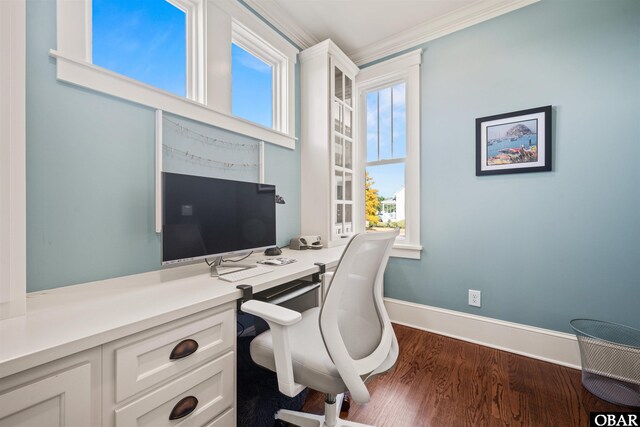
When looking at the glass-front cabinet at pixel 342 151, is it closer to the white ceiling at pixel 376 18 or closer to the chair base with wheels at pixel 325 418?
the white ceiling at pixel 376 18

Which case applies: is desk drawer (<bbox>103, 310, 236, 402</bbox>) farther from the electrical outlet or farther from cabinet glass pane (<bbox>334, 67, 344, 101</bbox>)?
cabinet glass pane (<bbox>334, 67, 344, 101</bbox>)

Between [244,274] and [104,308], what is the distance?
1.87 feet

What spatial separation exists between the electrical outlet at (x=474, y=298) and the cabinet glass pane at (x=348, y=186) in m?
1.43

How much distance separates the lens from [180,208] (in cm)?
127

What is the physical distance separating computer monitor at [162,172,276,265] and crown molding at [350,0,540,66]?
6.48 ft

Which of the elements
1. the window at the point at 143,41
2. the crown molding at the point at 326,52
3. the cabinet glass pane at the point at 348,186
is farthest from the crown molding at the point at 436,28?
the window at the point at 143,41

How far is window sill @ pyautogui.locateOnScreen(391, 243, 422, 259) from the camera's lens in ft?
8.13

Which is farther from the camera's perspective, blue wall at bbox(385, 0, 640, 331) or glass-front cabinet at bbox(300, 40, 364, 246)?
glass-front cabinet at bbox(300, 40, 364, 246)

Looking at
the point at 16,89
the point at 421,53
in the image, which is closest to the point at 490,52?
the point at 421,53

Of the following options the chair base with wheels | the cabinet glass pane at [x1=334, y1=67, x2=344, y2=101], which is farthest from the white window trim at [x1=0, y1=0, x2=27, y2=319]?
the cabinet glass pane at [x1=334, y1=67, x2=344, y2=101]

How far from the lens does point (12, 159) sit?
883 mm

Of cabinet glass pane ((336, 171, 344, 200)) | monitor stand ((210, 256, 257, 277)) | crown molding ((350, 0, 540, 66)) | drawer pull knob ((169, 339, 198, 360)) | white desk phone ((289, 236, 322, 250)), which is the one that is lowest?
drawer pull knob ((169, 339, 198, 360))

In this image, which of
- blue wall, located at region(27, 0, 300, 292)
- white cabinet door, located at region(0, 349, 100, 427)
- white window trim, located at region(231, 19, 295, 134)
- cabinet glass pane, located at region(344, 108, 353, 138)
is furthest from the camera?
cabinet glass pane, located at region(344, 108, 353, 138)

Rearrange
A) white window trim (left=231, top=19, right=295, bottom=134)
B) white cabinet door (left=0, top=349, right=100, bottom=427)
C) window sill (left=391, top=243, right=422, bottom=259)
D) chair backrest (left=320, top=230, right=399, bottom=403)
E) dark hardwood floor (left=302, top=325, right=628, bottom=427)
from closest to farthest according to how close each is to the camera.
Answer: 1. white cabinet door (left=0, top=349, right=100, bottom=427)
2. chair backrest (left=320, top=230, right=399, bottom=403)
3. dark hardwood floor (left=302, top=325, right=628, bottom=427)
4. white window trim (left=231, top=19, right=295, bottom=134)
5. window sill (left=391, top=243, right=422, bottom=259)
